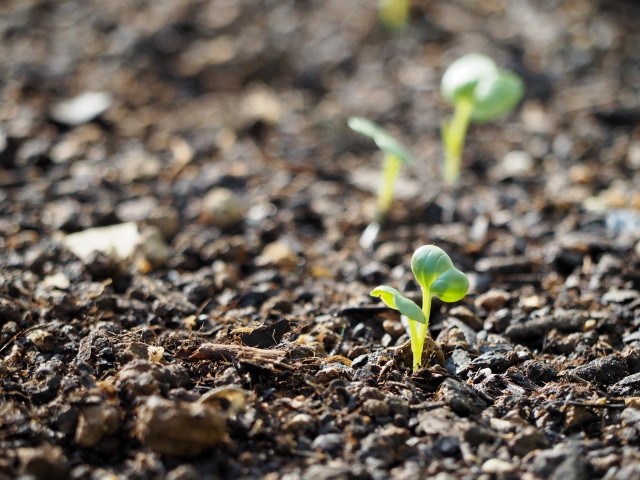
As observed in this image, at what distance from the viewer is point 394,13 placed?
332 centimetres

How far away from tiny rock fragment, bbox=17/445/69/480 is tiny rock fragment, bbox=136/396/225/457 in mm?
140

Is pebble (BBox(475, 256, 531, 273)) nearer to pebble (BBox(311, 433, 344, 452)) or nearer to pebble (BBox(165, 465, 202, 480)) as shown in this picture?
pebble (BBox(311, 433, 344, 452))

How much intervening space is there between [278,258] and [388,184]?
46cm

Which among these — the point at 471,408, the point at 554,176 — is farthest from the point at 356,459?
the point at 554,176

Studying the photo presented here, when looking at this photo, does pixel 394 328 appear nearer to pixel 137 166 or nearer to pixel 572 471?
pixel 572 471

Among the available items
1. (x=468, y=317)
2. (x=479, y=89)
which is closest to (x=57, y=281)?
(x=468, y=317)

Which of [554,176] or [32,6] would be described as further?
[32,6]

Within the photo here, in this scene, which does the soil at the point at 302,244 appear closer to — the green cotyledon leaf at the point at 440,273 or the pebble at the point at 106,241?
the pebble at the point at 106,241

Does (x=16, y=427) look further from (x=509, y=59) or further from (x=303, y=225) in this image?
(x=509, y=59)

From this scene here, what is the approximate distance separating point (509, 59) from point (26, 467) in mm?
2783

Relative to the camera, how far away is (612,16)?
340 cm

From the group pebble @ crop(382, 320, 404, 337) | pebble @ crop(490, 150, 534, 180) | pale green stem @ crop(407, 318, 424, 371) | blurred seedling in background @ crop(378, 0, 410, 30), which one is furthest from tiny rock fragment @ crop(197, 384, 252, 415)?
blurred seedling in background @ crop(378, 0, 410, 30)

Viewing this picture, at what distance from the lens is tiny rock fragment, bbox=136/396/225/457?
111 cm

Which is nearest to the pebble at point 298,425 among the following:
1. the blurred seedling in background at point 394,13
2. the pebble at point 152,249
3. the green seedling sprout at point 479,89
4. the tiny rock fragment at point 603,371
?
the tiny rock fragment at point 603,371
